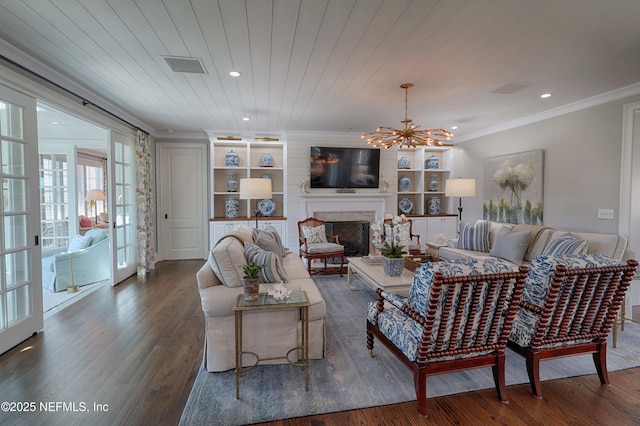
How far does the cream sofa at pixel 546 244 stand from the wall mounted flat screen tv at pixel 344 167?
2.03 meters

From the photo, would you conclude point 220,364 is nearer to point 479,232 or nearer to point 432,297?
point 432,297

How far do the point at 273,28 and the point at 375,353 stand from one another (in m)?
2.77

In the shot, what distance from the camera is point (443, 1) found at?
196cm

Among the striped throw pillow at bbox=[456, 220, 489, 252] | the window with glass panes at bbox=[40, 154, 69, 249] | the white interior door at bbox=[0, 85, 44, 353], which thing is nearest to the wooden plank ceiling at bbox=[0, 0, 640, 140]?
the white interior door at bbox=[0, 85, 44, 353]

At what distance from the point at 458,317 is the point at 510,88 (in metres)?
3.06

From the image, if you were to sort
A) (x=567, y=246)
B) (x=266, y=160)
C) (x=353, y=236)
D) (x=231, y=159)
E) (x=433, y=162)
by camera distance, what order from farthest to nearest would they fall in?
(x=433, y=162), (x=353, y=236), (x=266, y=160), (x=231, y=159), (x=567, y=246)

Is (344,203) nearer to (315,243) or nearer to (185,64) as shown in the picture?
(315,243)

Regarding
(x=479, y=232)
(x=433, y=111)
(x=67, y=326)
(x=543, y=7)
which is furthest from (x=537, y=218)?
(x=67, y=326)

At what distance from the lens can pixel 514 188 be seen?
200 inches

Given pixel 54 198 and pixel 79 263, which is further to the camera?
pixel 54 198

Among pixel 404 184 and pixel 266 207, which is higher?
pixel 404 184

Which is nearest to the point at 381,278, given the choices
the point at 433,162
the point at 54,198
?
the point at 433,162

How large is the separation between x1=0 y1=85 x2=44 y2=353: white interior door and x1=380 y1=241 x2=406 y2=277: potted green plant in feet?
11.6

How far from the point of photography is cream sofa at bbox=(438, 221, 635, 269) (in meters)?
3.23
